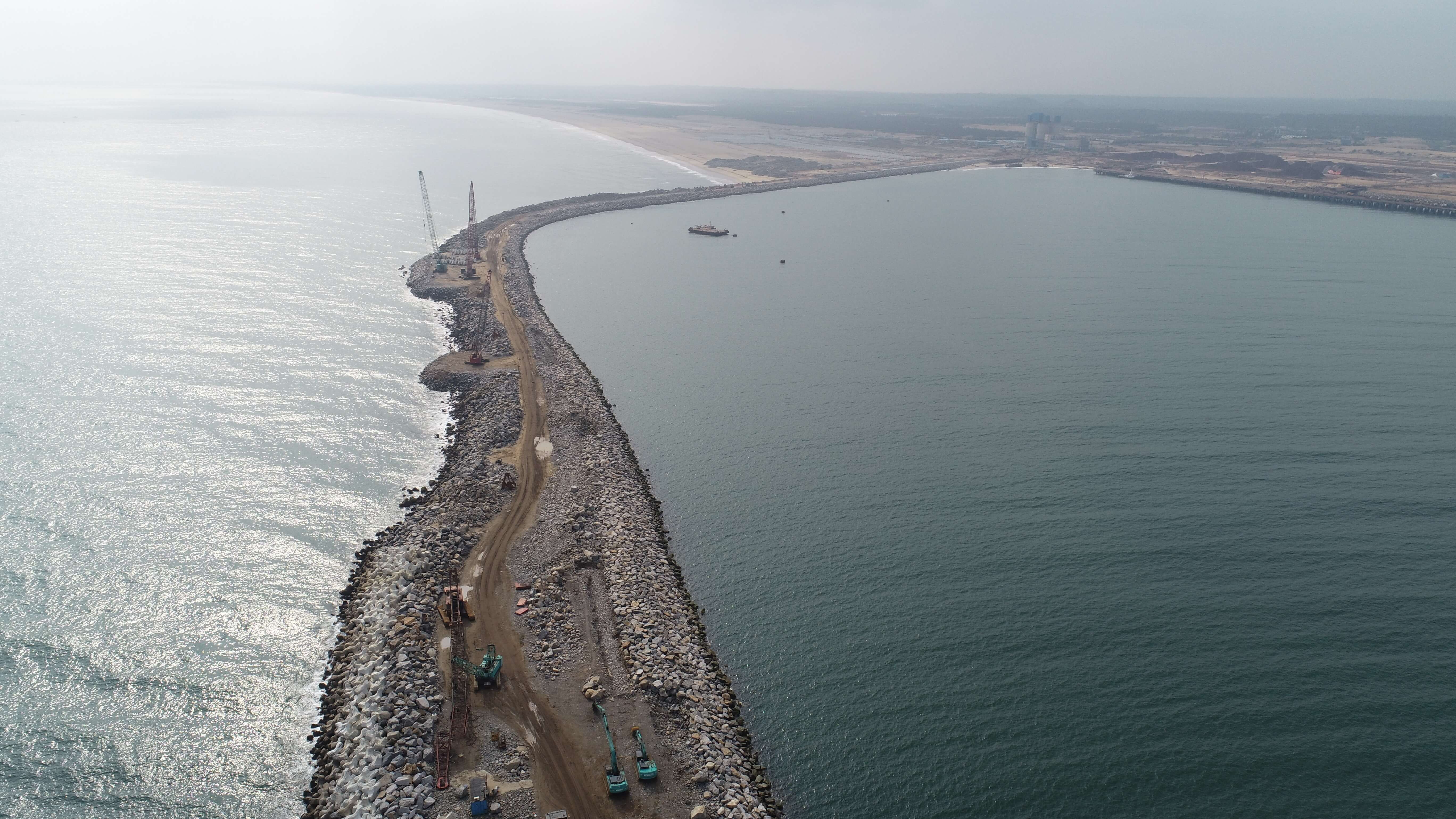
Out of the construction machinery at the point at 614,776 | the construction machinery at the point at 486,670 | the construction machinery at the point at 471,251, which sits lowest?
the construction machinery at the point at 614,776

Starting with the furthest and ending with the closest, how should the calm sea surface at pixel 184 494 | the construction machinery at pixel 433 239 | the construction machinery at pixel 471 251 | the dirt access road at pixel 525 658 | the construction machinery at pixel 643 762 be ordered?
1. the construction machinery at pixel 433 239
2. the construction machinery at pixel 471 251
3. the calm sea surface at pixel 184 494
4. the construction machinery at pixel 643 762
5. the dirt access road at pixel 525 658

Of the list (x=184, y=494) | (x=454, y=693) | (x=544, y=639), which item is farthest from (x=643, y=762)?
(x=184, y=494)

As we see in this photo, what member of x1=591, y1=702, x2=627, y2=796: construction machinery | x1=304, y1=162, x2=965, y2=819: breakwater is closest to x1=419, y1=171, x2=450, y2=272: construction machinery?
x1=304, y1=162, x2=965, y2=819: breakwater

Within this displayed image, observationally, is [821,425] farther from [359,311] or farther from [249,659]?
[359,311]

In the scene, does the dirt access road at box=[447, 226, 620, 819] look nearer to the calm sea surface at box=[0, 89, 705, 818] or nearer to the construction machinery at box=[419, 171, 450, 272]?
the calm sea surface at box=[0, 89, 705, 818]

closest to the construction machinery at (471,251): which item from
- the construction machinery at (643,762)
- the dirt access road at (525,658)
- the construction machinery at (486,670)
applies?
the dirt access road at (525,658)

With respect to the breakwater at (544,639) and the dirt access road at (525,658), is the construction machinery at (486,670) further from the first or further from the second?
the breakwater at (544,639)
